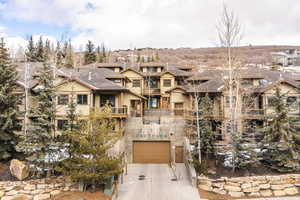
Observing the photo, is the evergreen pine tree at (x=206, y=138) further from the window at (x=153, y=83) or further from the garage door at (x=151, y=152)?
the window at (x=153, y=83)

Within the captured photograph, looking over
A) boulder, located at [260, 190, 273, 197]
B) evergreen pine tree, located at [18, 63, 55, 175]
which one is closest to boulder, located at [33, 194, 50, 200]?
evergreen pine tree, located at [18, 63, 55, 175]

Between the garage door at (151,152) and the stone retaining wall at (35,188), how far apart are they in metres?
7.41

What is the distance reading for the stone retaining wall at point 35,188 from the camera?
11016 mm

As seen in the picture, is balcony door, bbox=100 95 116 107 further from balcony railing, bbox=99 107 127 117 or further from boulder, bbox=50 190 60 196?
boulder, bbox=50 190 60 196

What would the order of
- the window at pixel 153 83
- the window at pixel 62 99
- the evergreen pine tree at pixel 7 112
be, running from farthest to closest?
the window at pixel 153 83, the window at pixel 62 99, the evergreen pine tree at pixel 7 112

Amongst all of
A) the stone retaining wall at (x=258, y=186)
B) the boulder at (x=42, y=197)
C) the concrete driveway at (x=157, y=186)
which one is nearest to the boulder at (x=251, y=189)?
the stone retaining wall at (x=258, y=186)

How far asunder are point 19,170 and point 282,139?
16659mm

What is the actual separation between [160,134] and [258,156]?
8.26 m

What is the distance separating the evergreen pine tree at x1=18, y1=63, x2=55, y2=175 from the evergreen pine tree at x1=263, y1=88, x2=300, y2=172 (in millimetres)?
14140

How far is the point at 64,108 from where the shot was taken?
1777cm

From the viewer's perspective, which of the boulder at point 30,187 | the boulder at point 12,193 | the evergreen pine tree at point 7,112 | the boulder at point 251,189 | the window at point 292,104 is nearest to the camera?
the boulder at point 12,193

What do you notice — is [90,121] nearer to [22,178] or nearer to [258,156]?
[22,178]

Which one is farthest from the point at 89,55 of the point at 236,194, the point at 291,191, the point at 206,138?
the point at 291,191

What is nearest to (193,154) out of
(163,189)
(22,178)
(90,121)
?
(163,189)
